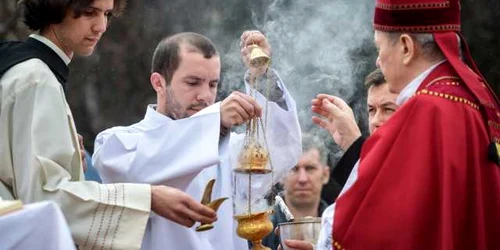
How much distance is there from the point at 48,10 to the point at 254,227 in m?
1.21

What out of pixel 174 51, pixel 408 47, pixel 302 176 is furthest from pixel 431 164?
pixel 302 176

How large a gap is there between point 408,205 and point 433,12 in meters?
0.71

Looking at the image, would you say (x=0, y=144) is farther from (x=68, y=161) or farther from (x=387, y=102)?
(x=387, y=102)

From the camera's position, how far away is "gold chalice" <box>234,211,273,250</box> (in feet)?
14.4

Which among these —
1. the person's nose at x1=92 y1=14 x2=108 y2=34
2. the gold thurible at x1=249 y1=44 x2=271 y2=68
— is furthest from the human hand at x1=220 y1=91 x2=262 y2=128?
the person's nose at x1=92 y1=14 x2=108 y2=34

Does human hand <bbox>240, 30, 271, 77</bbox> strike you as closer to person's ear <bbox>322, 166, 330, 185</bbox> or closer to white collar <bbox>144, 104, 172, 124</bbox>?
white collar <bbox>144, 104, 172, 124</bbox>

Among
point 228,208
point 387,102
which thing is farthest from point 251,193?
point 387,102

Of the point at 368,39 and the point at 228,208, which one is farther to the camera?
the point at 368,39

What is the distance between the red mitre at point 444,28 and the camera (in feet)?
11.9

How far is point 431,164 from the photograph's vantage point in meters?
3.51

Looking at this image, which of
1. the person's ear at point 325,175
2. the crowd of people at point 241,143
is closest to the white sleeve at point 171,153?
the crowd of people at point 241,143

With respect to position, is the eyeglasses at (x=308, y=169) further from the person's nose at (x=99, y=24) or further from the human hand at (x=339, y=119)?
the person's nose at (x=99, y=24)

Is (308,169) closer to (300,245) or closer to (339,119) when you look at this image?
(339,119)

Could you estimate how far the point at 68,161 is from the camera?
13.2ft
